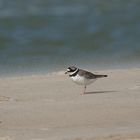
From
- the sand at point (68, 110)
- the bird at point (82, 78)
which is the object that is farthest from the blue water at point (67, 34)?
the bird at point (82, 78)

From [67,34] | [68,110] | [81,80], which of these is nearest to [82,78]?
[81,80]

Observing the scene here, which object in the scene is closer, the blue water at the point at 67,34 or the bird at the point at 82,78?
the bird at the point at 82,78

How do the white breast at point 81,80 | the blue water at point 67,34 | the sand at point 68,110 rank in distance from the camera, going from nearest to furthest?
the sand at point 68,110 < the white breast at point 81,80 < the blue water at point 67,34

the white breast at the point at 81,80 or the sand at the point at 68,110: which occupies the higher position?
the white breast at the point at 81,80

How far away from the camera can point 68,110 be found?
9.94 metres

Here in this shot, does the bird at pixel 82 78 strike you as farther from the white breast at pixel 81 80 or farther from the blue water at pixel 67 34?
the blue water at pixel 67 34

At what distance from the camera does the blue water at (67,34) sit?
1641 centimetres

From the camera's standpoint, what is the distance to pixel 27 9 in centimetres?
2348

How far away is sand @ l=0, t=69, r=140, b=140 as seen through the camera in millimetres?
8688

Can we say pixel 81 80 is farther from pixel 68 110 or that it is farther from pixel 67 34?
pixel 67 34

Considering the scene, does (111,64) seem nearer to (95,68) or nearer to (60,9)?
(95,68)

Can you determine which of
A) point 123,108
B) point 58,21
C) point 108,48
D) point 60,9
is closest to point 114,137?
point 123,108

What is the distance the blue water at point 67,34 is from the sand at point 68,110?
9.63 ft

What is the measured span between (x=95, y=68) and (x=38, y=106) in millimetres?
5105
